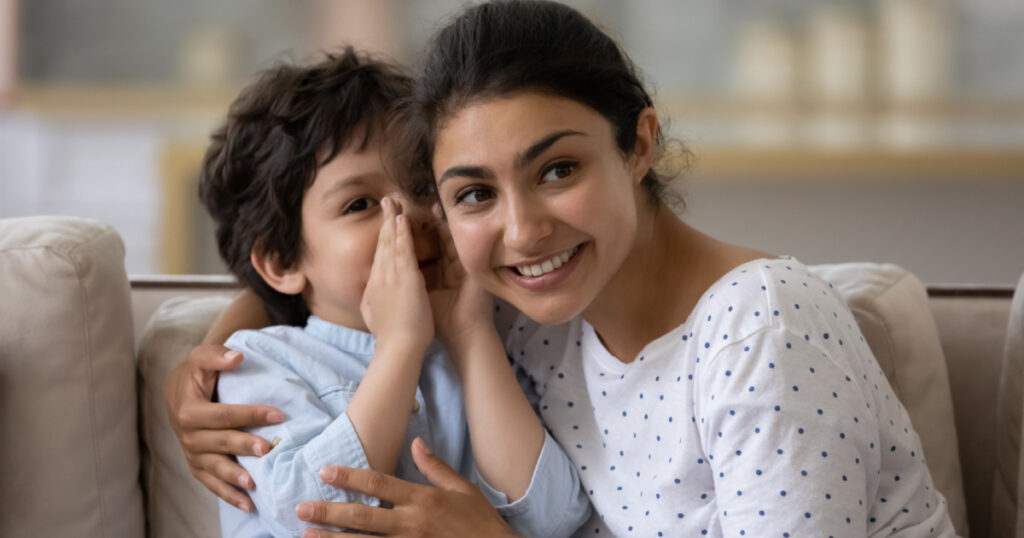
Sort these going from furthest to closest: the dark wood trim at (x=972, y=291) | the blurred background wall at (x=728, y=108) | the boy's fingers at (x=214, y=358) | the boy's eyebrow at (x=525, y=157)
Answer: the blurred background wall at (x=728, y=108), the dark wood trim at (x=972, y=291), the boy's fingers at (x=214, y=358), the boy's eyebrow at (x=525, y=157)

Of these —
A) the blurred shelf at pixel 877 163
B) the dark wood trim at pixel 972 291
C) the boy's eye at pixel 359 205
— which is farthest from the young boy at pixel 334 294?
the blurred shelf at pixel 877 163

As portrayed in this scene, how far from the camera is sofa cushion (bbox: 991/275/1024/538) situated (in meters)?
1.56

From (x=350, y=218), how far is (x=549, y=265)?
1.20 feet

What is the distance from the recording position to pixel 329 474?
1.31 m

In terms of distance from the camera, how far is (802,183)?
3.48 metres

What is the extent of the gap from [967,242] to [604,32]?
8.23 feet

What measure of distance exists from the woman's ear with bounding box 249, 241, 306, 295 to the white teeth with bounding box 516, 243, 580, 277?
45 cm

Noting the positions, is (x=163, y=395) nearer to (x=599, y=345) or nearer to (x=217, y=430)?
(x=217, y=430)

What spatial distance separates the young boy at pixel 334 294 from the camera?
1.38 m

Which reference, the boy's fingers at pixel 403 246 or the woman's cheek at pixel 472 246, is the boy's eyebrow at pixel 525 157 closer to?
the woman's cheek at pixel 472 246

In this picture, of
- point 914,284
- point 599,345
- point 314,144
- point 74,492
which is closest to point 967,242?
point 914,284

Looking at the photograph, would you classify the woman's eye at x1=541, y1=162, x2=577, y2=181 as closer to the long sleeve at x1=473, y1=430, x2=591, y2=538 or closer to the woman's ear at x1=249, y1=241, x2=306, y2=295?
the long sleeve at x1=473, y1=430, x2=591, y2=538

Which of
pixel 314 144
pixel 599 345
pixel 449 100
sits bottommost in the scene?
pixel 599 345

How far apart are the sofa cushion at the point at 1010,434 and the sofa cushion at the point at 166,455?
1.19m
